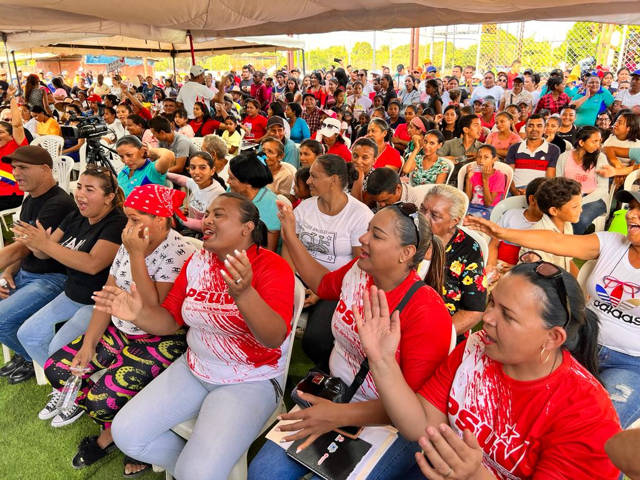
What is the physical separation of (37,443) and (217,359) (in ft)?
4.07

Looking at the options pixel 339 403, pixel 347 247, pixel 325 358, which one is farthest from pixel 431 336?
pixel 347 247

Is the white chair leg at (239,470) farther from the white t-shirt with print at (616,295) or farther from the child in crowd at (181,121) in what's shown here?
the child in crowd at (181,121)

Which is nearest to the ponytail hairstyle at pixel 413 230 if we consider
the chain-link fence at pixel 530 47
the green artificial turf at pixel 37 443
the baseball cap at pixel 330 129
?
the green artificial turf at pixel 37 443

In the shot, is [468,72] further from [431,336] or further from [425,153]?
[431,336]

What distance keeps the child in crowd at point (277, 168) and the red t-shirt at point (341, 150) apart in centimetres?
111

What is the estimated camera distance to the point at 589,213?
438 centimetres

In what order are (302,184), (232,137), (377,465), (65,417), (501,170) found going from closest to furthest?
(377,465) → (65,417) → (302,184) → (501,170) → (232,137)

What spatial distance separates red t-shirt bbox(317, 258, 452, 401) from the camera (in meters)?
1.62

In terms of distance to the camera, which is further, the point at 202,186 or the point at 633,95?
the point at 633,95

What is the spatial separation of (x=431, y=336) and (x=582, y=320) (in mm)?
471

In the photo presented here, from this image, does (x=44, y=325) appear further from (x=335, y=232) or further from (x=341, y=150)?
(x=341, y=150)

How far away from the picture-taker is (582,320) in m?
1.37

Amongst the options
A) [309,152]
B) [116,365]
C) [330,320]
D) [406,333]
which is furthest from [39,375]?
[309,152]

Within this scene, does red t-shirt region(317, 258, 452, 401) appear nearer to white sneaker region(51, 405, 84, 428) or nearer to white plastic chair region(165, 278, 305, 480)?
white plastic chair region(165, 278, 305, 480)
